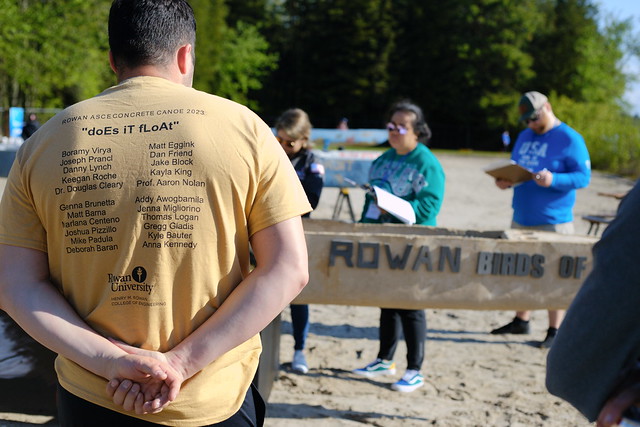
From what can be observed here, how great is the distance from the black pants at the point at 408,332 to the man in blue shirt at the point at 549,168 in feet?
3.85

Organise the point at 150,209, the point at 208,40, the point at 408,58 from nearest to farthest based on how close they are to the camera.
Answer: the point at 150,209, the point at 208,40, the point at 408,58

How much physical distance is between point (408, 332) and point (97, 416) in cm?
284

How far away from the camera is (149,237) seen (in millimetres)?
1505

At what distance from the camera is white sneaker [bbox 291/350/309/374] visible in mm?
4553

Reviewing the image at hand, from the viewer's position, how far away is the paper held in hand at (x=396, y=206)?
3.77 m

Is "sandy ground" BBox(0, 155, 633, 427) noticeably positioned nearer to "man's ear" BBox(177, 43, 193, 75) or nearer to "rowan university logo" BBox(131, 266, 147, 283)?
"rowan university logo" BBox(131, 266, 147, 283)

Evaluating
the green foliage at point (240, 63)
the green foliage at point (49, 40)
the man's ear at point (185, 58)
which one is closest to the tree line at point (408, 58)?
the green foliage at point (240, 63)

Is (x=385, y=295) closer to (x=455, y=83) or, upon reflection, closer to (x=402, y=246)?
(x=402, y=246)

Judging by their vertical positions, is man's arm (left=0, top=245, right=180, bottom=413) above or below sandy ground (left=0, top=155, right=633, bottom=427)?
above

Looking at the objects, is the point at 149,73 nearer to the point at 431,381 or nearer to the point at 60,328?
the point at 60,328

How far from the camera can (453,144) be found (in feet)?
158

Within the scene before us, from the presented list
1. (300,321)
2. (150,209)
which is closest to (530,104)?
(300,321)

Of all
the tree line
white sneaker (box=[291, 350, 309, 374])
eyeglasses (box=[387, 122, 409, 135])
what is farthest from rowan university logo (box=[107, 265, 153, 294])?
the tree line

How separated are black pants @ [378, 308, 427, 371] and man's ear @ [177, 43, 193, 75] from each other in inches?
110
